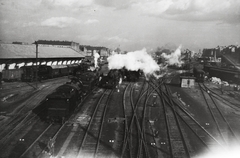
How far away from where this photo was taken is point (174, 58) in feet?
227

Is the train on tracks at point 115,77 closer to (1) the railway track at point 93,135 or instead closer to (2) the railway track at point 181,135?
(1) the railway track at point 93,135

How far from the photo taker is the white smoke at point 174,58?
6328 cm

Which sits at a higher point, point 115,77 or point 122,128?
point 115,77

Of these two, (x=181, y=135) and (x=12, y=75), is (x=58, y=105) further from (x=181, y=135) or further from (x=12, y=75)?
(x=12, y=75)

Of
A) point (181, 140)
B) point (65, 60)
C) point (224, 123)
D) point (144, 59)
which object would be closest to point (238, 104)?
point (224, 123)

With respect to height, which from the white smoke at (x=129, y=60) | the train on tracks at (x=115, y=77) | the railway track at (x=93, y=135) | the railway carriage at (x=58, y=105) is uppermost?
the white smoke at (x=129, y=60)

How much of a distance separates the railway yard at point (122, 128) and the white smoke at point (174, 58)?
4170cm

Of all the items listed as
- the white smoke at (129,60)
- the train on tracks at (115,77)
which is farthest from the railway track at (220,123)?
the white smoke at (129,60)

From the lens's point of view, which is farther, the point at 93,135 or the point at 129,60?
the point at 129,60

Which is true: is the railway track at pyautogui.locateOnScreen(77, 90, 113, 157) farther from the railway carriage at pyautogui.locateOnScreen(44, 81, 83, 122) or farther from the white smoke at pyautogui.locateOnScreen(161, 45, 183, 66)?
the white smoke at pyautogui.locateOnScreen(161, 45, 183, 66)

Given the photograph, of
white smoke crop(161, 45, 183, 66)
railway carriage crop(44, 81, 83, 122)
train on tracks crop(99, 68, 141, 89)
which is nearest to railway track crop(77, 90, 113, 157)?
railway carriage crop(44, 81, 83, 122)

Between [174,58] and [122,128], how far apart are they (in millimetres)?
58837

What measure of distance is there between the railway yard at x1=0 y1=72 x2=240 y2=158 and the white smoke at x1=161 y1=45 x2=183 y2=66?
137ft

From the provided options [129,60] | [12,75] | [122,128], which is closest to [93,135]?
[122,128]
